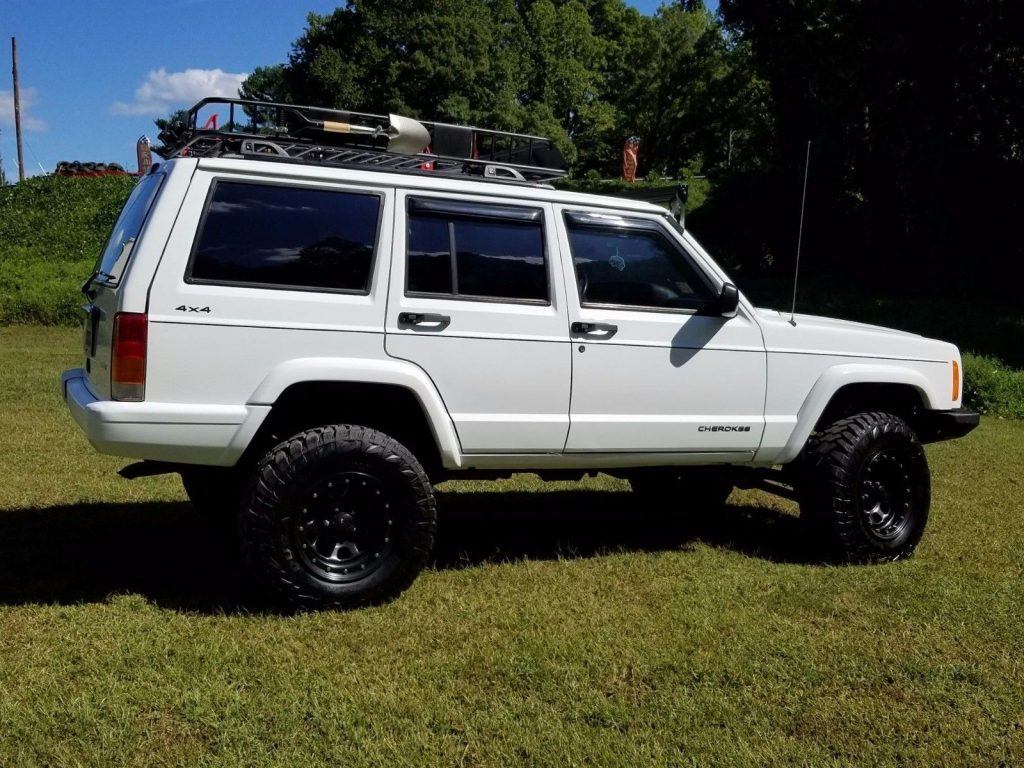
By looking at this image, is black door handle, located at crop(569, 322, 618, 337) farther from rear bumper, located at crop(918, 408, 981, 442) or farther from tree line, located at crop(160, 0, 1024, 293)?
tree line, located at crop(160, 0, 1024, 293)

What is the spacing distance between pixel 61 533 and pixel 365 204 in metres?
2.68

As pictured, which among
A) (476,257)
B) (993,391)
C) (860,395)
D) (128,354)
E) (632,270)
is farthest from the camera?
(993,391)

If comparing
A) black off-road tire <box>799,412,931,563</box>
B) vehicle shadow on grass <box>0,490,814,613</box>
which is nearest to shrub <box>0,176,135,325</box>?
vehicle shadow on grass <box>0,490,814,613</box>

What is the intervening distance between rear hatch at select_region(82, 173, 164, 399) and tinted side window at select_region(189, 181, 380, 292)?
0.30m

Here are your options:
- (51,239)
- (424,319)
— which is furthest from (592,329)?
(51,239)

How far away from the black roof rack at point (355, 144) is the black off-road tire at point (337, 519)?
1362mm

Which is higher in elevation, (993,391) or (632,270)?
(632,270)

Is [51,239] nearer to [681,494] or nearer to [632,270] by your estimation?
[681,494]

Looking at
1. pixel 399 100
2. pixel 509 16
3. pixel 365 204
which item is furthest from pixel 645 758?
pixel 509 16

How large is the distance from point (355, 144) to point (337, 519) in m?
2.02

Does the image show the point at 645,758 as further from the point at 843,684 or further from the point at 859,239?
the point at 859,239

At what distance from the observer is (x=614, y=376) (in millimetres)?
4789

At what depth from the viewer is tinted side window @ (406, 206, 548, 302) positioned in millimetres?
4520

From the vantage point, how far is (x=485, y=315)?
452 centimetres
